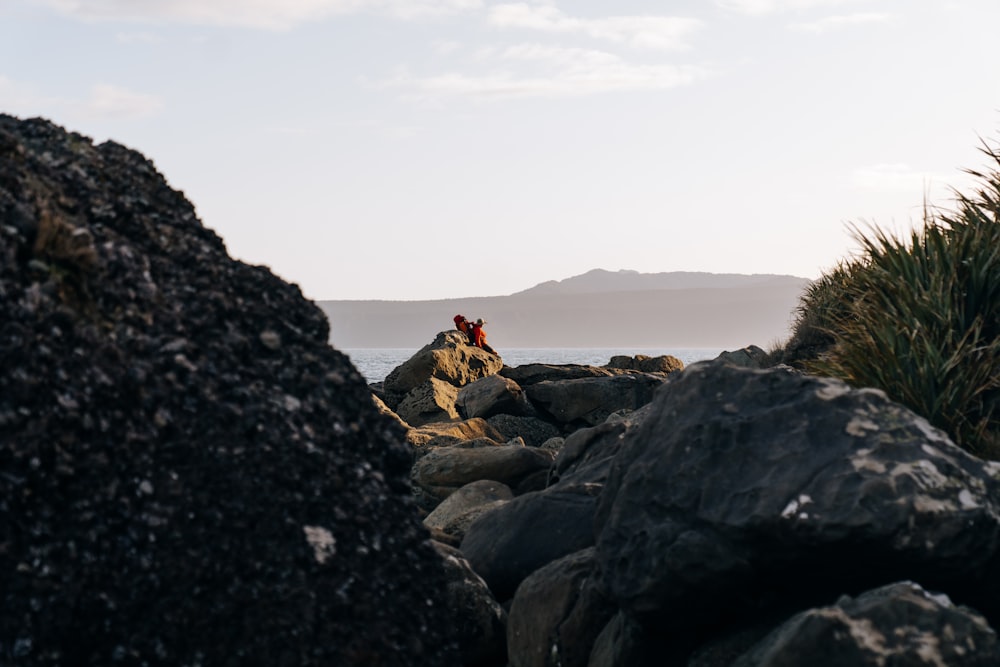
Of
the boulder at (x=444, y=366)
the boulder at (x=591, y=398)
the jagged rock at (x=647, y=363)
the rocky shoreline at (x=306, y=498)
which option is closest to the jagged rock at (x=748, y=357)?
the boulder at (x=591, y=398)

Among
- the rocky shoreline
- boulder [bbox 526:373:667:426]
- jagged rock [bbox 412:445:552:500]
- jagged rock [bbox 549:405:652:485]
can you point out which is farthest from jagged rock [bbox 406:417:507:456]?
the rocky shoreline

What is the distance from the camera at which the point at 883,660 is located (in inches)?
160

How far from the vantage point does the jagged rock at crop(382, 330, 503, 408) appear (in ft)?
75.4

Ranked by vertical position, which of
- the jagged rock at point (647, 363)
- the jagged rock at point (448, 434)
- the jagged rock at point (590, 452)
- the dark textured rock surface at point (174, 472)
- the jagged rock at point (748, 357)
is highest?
the dark textured rock surface at point (174, 472)

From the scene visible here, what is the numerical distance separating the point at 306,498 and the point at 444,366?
758 inches

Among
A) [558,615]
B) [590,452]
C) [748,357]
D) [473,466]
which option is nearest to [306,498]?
[558,615]

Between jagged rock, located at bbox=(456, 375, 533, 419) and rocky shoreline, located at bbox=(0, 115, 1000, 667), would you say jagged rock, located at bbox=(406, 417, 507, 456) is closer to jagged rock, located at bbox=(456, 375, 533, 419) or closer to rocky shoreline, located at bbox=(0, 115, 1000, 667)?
jagged rock, located at bbox=(456, 375, 533, 419)

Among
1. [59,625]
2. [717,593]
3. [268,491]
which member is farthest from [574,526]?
[59,625]

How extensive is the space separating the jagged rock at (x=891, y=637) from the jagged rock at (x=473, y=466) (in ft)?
23.6

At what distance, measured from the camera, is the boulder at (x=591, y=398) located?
1880 cm

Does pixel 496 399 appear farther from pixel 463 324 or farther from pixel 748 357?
pixel 463 324

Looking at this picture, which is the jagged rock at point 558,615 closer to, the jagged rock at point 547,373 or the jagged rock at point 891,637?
the jagged rock at point 891,637

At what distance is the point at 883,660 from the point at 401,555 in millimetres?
1948

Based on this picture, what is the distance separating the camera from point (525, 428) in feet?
60.7
